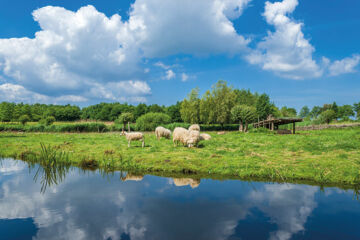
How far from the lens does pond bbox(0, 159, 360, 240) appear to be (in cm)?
606

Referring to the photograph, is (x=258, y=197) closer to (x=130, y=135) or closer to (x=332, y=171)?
(x=332, y=171)

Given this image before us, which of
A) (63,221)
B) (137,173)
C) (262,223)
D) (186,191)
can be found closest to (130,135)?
(137,173)

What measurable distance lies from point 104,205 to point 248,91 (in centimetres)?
9021

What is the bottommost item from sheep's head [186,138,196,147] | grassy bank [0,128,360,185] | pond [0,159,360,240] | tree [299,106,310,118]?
pond [0,159,360,240]

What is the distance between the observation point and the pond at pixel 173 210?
606 centimetres

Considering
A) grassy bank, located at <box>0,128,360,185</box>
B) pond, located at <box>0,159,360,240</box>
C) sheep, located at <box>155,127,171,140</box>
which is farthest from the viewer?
sheep, located at <box>155,127,171,140</box>

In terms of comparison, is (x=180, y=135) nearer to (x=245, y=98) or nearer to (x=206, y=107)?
(x=206, y=107)

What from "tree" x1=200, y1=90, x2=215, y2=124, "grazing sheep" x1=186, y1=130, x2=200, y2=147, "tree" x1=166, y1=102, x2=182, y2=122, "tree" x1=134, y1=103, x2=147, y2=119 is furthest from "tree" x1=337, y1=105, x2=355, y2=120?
"grazing sheep" x1=186, y1=130, x2=200, y2=147

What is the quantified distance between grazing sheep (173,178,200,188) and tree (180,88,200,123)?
48113mm

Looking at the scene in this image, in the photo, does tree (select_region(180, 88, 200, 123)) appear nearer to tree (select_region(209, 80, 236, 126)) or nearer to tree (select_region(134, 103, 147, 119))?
tree (select_region(209, 80, 236, 126))

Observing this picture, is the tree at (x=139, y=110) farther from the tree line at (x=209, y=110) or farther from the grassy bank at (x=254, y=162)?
the grassy bank at (x=254, y=162)

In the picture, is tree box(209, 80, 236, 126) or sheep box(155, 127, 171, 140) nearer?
sheep box(155, 127, 171, 140)

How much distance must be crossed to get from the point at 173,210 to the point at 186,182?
324 centimetres

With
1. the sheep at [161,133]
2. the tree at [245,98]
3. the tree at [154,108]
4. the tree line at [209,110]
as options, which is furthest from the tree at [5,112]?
the tree at [245,98]
